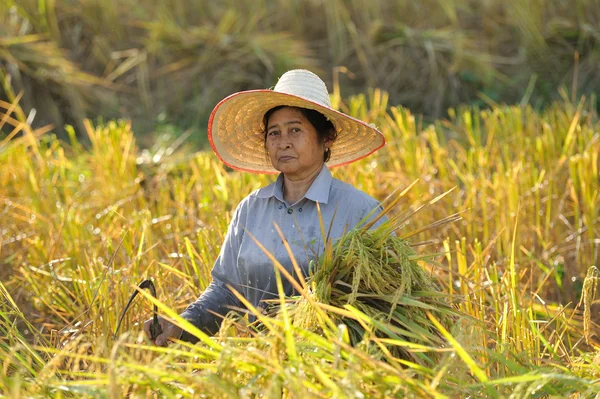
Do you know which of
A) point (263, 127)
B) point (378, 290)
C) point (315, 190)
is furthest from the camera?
point (263, 127)

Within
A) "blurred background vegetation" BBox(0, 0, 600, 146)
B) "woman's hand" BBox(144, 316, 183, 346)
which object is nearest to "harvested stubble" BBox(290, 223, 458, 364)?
"woman's hand" BBox(144, 316, 183, 346)

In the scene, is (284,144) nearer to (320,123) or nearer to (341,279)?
(320,123)

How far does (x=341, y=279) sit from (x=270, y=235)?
0.42 m

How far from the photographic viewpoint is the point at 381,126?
173 inches

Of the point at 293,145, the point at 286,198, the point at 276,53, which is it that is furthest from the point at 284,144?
the point at 276,53

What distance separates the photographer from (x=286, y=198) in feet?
7.14

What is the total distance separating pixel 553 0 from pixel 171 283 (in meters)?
5.17

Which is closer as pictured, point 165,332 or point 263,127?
point 165,332

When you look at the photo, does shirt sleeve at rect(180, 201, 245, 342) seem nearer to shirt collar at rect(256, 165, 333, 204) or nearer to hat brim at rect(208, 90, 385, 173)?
shirt collar at rect(256, 165, 333, 204)

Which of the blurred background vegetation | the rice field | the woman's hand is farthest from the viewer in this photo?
the blurred background vegetation

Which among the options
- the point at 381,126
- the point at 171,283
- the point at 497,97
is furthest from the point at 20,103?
the point at 171,283

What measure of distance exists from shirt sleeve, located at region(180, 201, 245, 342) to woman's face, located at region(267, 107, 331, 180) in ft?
0.61

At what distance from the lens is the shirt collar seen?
205cm

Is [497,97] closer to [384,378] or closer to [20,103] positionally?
[20,103]
